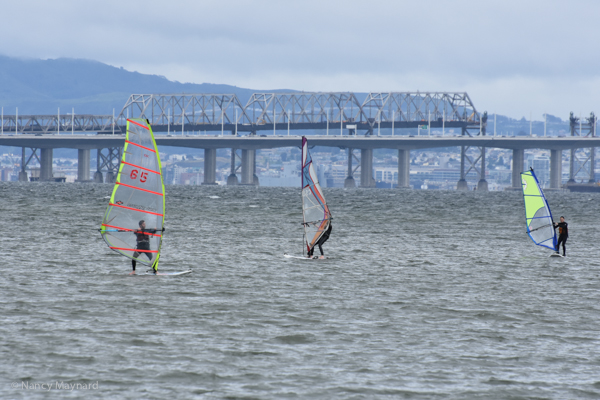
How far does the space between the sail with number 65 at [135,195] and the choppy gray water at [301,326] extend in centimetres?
161

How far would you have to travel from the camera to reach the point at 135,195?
28.5m

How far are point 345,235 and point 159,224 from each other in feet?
93.0

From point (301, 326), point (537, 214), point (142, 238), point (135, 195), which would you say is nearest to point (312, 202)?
point (142, 238)

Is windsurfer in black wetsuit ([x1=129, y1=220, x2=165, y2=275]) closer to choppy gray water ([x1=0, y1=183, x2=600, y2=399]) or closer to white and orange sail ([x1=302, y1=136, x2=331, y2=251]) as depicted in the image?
choppy gray water ([x1=0, y1=183, x2=600, y2=399])

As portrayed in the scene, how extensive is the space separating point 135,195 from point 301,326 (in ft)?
32.0

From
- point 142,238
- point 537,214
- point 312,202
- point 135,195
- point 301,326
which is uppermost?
point 135,195

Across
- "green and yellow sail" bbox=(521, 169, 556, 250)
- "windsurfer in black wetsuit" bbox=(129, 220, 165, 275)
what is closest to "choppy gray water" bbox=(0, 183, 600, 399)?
"windsurfer in black wetsuit" bbox=(129, 220, 165, 275)

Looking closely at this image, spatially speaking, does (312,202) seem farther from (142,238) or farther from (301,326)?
(301,326)

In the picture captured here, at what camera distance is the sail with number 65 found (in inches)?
1109

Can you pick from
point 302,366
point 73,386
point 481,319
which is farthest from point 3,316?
point 481,319

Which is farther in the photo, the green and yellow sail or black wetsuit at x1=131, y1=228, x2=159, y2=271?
the green and yellow sail

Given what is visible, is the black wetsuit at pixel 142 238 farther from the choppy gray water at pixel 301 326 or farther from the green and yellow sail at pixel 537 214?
the green and yellow sail at pixel 537 214

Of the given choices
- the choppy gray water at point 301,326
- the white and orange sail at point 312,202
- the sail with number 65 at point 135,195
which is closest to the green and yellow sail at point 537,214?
the choppy gray water at point 301,326

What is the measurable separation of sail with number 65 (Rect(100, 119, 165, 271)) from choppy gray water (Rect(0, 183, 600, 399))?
1.61m
